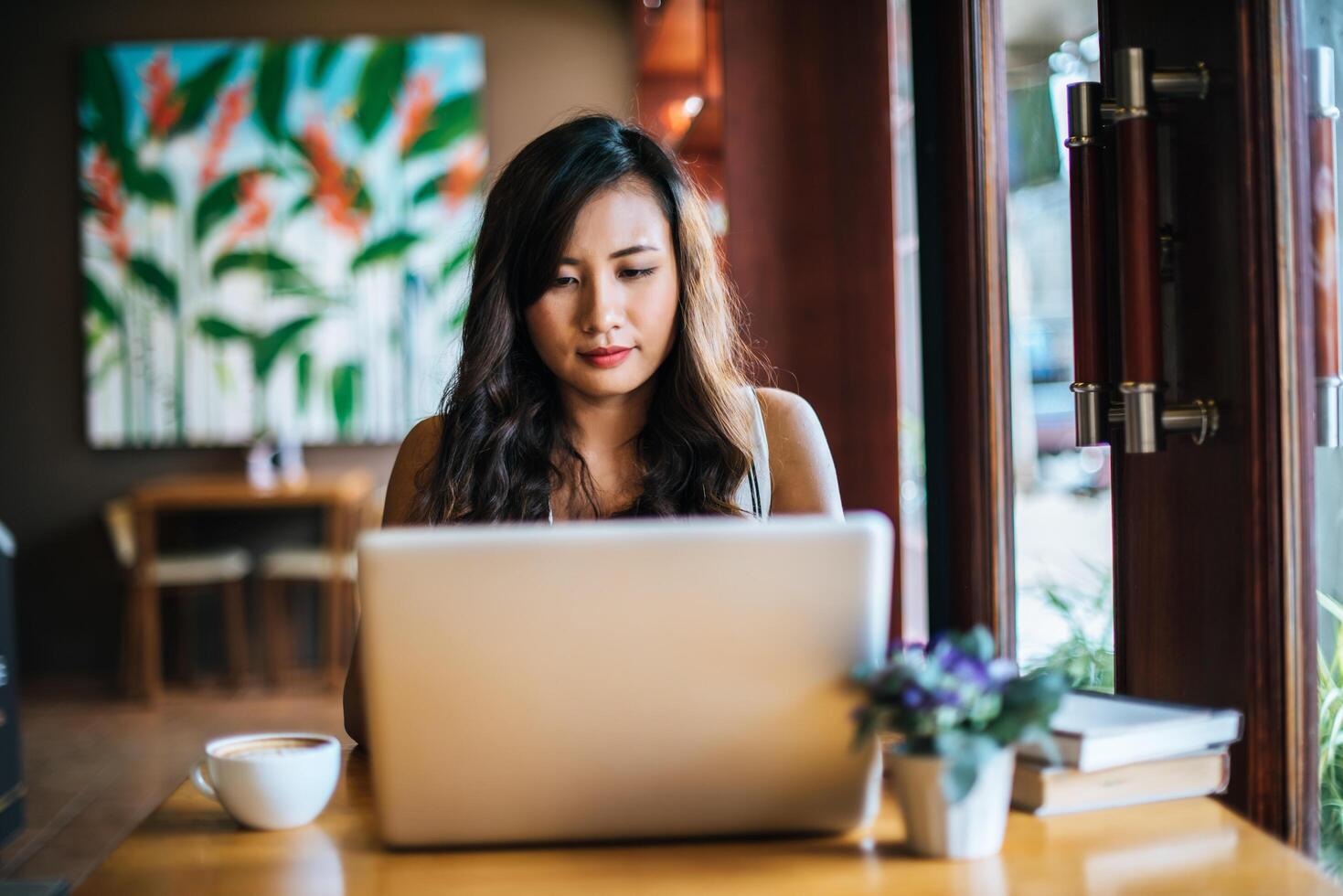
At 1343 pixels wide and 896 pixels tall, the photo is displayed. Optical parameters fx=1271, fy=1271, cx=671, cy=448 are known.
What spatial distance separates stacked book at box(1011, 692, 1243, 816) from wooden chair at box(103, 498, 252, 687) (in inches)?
186

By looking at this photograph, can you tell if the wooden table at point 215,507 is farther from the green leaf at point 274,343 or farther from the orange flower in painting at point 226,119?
the orange flower in painting at point 226,119

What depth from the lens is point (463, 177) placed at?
5.65 meters

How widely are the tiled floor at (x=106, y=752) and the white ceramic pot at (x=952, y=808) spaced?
8.70 feet

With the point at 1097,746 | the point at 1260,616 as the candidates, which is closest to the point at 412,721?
the point at 1097,746

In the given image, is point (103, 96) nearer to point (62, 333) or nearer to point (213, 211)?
point (213, 211)

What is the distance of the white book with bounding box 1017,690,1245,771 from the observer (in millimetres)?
958

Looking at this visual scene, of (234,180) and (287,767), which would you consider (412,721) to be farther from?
(234,180)

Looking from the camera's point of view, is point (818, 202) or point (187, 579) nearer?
point (818, 202)

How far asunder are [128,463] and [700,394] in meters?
4.70

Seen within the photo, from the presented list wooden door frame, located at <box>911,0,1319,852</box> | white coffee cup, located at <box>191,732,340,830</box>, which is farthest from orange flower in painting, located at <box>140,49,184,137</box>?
white coffee cup, located at <box>191,732,340,830</box>

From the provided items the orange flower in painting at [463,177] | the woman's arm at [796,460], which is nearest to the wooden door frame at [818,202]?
the woman's arm at [796,460]

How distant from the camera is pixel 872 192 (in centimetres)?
253

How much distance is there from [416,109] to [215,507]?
1957mm

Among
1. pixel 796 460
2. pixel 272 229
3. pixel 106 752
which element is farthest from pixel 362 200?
pixel 796 460
